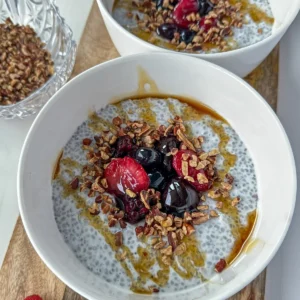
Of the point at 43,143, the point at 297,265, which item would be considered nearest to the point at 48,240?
the point at 43,143

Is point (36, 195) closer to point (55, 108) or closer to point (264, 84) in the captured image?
point (55, 108)

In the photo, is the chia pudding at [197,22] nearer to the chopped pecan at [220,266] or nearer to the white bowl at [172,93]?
the white bowl at [172,93]

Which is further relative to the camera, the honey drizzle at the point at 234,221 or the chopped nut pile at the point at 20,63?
the chopped nut pile at the point at 20,63

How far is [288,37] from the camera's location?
4.56 feet

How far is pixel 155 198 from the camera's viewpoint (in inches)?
41.6

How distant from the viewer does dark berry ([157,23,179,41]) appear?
1.29 m

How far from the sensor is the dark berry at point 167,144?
112 cm

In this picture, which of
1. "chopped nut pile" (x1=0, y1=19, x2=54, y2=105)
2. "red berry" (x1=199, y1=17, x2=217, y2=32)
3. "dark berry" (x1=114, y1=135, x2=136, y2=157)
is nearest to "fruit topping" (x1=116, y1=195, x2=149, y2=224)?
"dark berry" (x1=114, y1=135, x2=136, y2=157)

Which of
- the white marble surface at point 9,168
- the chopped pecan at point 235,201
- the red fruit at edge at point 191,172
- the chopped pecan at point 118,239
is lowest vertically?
the white marble surface at point 9,168

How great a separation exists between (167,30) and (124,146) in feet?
1.11

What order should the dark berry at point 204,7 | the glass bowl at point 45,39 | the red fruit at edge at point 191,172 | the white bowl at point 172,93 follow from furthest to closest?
the dark berry at point 204,7 → the glass bowl at point 45,39 → the red fruit at edge at point 191,172 → the white bowl at point 172,93

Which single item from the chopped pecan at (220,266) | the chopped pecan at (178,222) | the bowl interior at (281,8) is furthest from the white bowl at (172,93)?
the bowl interior at (281,8)

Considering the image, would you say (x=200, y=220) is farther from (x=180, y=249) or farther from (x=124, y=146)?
(x=124, y=146)

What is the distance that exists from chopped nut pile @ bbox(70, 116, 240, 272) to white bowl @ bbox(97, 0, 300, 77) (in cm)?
16
